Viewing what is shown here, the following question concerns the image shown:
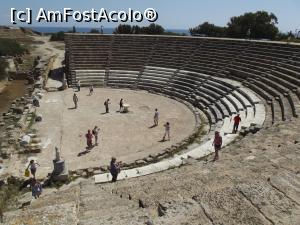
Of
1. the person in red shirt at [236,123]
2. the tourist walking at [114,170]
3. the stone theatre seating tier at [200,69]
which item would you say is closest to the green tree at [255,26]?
the stone theatre seating tier at [200,69]

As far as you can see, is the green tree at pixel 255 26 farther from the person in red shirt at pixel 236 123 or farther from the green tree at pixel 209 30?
the person in red shirt at pixel 236 123

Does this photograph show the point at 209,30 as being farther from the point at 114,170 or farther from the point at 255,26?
the point at 114,170

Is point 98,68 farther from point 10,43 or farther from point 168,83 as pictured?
point 10,43

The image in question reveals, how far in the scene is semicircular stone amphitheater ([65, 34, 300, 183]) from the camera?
2023 centimetres

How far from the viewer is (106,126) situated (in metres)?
22.7

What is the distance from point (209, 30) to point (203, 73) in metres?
32.0

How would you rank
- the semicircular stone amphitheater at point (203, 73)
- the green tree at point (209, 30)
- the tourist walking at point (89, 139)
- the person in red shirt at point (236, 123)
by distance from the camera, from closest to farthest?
the tourist walking at point (89, 139) < the person in red shirt at point (236, 123) < the semicircular stone amphitheater at point (203, 73) < the green tree at point (209, 30)

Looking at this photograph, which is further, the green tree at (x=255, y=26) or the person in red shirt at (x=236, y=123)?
the green tree at (x=255, y=26)

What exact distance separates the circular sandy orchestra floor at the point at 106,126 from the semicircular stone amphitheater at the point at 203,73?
1.89 metres

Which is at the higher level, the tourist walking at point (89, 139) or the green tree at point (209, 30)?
the green tree at point (209, 30)

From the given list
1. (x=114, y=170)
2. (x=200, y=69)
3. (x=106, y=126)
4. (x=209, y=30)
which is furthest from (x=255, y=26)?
(x=114, y=170)

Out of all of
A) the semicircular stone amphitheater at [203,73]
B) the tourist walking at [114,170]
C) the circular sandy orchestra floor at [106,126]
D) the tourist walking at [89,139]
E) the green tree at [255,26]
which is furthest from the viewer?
the green tree at [255,26]

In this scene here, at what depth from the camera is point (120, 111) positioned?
2609 cm

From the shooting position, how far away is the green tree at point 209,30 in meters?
58.7
